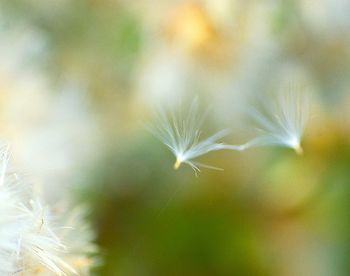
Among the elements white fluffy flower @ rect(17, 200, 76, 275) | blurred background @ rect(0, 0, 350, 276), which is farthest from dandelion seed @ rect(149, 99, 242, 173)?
white fluffy flower @ rect(17, 200, 76, 275)

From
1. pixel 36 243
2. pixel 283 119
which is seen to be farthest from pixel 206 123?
pixel 36 243

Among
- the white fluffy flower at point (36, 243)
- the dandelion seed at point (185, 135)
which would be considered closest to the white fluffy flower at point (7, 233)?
the white fluffy flower at point (36, 243)

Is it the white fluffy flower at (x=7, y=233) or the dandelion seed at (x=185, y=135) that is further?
the dandelion seed at (x=185, y=135)

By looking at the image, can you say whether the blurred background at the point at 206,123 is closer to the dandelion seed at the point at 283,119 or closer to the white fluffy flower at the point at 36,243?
the dandelion seed at the point at 283,119

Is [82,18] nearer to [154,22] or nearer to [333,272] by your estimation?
[154,22]

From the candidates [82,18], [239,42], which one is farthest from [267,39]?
[82,18]

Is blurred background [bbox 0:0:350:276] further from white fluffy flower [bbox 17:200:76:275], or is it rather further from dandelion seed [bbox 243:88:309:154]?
white fluffy flower [bbox 17:200:76:275]

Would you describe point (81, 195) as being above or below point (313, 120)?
below
